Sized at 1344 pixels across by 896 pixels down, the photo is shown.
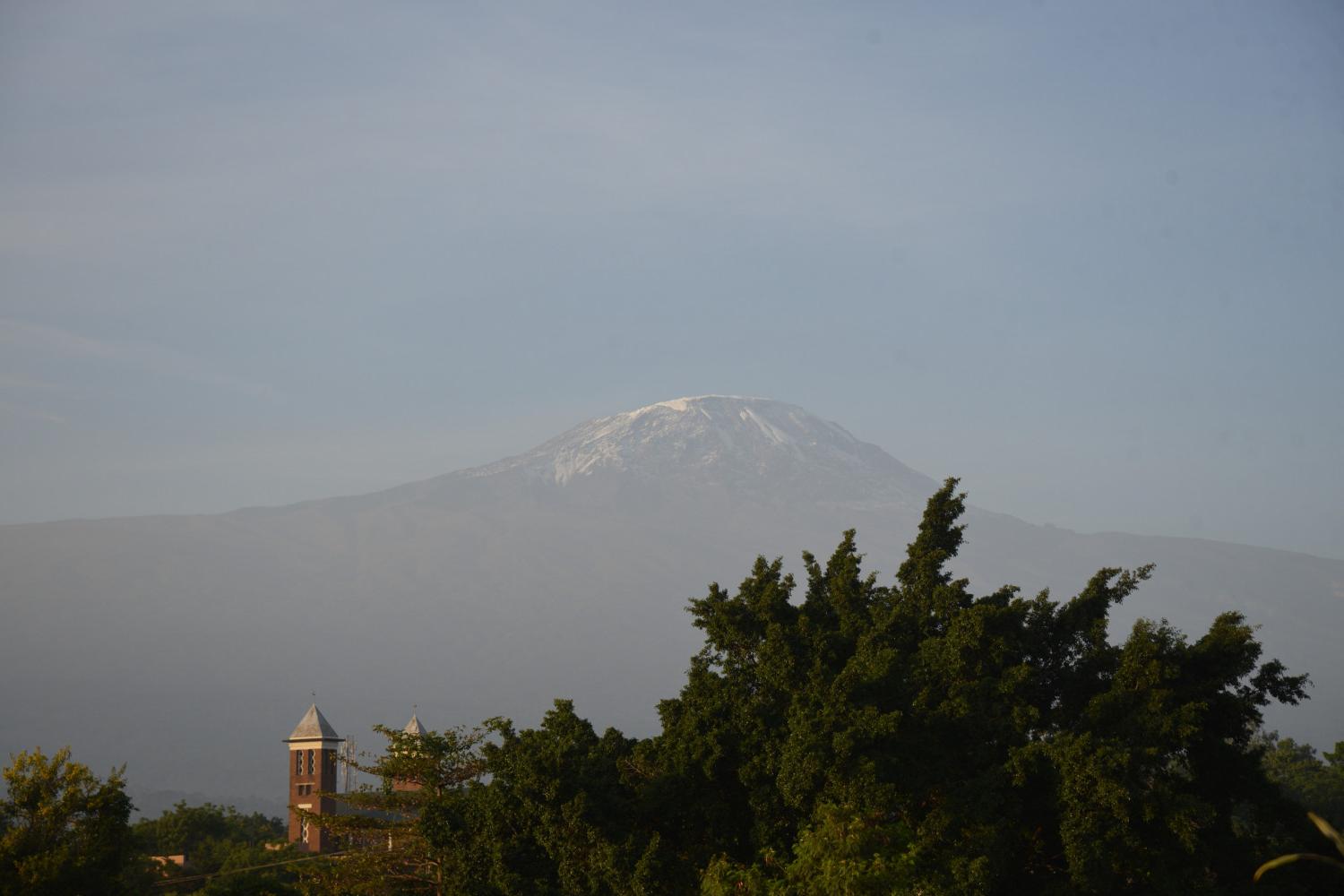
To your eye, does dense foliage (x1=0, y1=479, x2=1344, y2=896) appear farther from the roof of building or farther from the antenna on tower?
the roof of building

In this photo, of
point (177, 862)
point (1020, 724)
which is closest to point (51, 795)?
point (1020, 724)

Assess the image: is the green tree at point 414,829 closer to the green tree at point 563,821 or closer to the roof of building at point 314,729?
the green tree at point 563,821

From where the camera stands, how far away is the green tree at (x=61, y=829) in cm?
3409

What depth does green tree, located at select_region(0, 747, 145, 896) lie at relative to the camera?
112ft

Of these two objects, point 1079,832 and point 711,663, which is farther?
point 711,663

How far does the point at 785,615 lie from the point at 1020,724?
668 cm

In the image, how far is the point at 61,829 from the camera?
3550cm

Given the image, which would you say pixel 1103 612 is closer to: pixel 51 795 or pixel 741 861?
pixel 741 861

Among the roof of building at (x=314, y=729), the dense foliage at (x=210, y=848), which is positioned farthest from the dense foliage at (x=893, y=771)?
the roof of building at (x=314, y=729)

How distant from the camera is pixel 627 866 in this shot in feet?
106

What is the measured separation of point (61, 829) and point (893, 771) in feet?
65.6

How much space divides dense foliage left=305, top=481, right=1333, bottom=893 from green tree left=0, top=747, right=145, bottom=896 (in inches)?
233

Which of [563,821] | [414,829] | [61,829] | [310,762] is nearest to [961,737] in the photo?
[563,821]

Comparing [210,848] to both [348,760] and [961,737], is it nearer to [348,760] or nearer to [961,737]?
[348,760]
